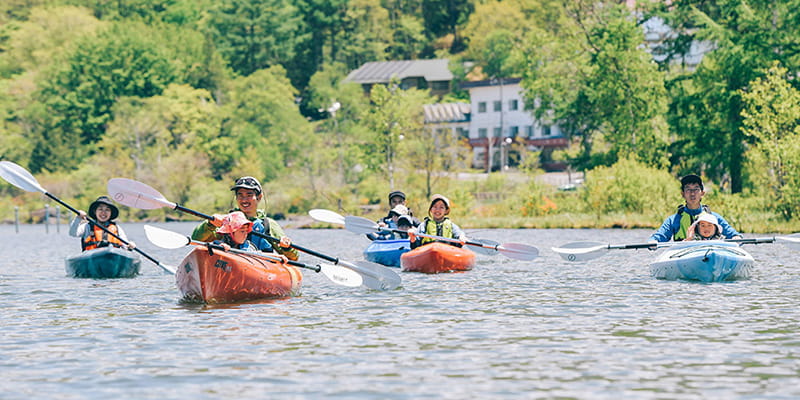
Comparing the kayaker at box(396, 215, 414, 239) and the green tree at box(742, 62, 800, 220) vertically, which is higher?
the green tree at box(742, 62, 800, 220)

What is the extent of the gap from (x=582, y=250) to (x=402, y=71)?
2946 inches

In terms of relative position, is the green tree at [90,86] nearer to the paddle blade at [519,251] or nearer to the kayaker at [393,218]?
the kayaker at [393,218]

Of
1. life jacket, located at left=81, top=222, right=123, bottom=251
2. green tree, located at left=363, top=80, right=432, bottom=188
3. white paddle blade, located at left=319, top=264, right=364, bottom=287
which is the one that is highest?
green tree, located at left=363, top=80, right=432, bottom=188

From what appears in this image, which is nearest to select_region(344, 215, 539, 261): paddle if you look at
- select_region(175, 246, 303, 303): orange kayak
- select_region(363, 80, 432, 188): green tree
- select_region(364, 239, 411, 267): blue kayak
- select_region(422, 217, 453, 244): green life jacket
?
select_region(422, 217, 453, 244): green life jacket

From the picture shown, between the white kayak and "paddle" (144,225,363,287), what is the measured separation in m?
4.78

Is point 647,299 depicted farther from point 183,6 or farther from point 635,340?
point 183,6

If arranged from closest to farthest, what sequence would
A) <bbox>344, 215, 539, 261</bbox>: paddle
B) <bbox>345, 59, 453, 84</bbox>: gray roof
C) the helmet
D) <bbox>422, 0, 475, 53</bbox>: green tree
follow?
the helmet < <bbox>344, 215, 539, 261</bbox>: paddle < <bbox>345, 59, 453, 84</bbox>: gray roof < <bbox>422, 0, 475, 53</bbox>: green tree

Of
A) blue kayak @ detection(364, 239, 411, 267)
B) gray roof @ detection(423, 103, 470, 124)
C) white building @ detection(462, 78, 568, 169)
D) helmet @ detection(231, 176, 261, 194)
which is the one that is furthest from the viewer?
gray roof @ detection(423, 103, 470, 124)

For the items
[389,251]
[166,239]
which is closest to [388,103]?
[389,251]

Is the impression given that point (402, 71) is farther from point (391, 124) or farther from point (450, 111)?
point (391, 124)

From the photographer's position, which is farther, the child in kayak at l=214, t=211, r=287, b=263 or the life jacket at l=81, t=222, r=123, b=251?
the life jacket at l=81, t=222, r=123, b=251

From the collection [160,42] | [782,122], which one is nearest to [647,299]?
[782,122]

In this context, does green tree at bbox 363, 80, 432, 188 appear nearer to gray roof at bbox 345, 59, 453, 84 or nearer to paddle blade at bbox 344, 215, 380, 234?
gray roof at bbox 345, 59, 453, 84

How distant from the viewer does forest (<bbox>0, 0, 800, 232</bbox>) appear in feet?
134
